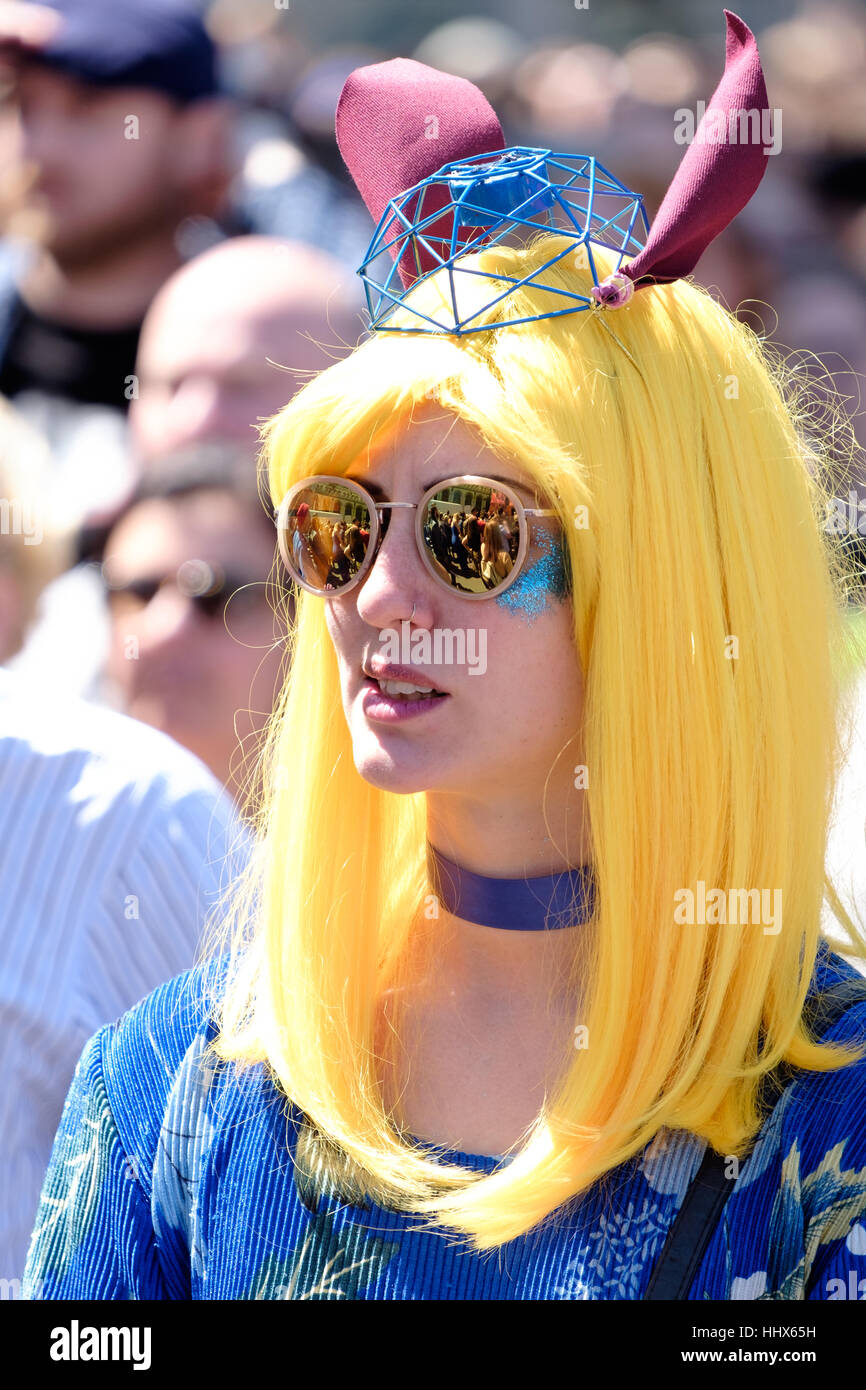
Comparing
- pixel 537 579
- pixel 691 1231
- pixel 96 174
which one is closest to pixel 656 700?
pixel 537 579

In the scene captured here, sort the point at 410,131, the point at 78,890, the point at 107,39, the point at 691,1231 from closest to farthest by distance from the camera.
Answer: the point at 691,1231 → the point at 410,131 → the point at 78,890 → the point at 107,39

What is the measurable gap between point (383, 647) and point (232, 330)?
68.5 inches

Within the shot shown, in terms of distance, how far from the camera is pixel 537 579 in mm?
1207

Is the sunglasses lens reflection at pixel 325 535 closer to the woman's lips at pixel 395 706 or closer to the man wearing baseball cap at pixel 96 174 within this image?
the woman's lips at pixel 395 706

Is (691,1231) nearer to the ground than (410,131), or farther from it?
nearer to the ground

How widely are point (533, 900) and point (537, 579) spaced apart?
29 centimetres

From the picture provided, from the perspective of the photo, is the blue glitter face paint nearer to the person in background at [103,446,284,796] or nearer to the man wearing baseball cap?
the person in background at [103,446,284,796]

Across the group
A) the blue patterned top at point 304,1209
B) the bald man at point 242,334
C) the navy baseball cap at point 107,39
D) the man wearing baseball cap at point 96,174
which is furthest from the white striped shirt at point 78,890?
the navy baseball cap at point 107,39

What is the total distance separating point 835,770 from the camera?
1.35 meters

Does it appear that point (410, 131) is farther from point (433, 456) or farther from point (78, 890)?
point (78, 890)

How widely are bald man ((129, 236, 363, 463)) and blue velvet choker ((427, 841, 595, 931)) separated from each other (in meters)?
1.65

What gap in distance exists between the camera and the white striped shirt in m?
1.83
